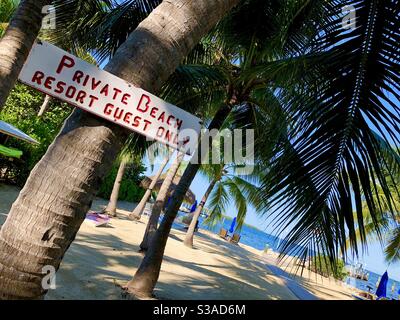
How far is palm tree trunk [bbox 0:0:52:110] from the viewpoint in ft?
7.80

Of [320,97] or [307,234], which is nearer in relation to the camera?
[307,234]

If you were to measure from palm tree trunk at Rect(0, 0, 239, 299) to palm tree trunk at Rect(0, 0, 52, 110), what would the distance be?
1352 mm

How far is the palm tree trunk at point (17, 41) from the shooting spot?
7.80ft

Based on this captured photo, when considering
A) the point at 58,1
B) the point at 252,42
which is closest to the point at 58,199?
the point at 58,1

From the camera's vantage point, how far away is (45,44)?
1256 millimetres

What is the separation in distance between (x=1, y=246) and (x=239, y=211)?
54.3ft

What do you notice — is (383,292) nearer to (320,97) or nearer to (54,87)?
(320,97)

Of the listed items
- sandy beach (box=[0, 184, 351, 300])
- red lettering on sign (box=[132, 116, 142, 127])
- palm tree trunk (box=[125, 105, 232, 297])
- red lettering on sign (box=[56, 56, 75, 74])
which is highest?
red lettering on sign (box=[56, 56, 75, 74])

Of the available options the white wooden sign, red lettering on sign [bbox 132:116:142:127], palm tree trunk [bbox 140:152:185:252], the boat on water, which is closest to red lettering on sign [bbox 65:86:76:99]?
the white wooden sign

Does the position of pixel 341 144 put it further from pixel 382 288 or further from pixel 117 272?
pixel 382 288

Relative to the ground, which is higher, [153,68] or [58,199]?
[153,68]

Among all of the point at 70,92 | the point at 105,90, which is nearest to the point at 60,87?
the point at 70,92

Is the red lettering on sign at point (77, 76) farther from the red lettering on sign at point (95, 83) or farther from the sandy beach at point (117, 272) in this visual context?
the sandy beach at point (117, 272)

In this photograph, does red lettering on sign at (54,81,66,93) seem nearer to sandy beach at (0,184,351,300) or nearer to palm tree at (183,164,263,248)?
sandy beach at (0,184,351,300)
